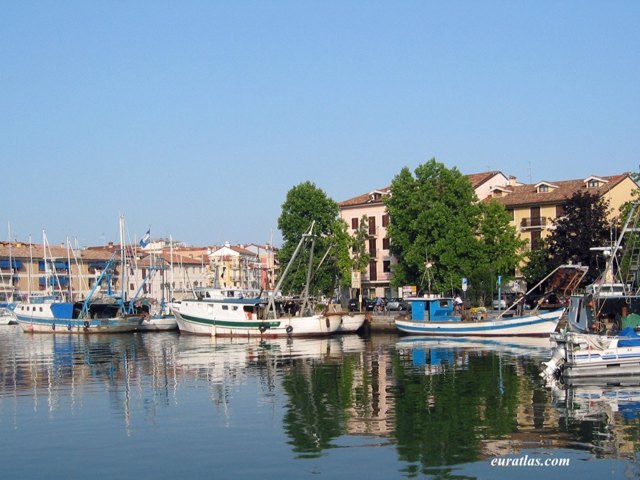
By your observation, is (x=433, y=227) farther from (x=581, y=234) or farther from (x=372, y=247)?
(x=372, y=247)

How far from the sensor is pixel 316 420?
2727cm

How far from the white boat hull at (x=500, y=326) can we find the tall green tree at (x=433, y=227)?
15.4 m

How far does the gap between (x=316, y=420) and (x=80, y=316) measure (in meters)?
62.1

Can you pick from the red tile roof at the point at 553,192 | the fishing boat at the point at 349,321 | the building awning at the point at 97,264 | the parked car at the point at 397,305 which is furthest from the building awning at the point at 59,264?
the fishing boat at the point at 349,321

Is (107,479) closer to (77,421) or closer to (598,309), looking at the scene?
(77,421)

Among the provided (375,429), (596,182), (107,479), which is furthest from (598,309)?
(596,182)

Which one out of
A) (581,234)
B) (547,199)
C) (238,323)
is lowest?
(238,323)

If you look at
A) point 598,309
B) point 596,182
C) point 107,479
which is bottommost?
point 107,479

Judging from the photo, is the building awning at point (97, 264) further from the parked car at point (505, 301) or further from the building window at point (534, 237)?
the parked car at point (505, 301)

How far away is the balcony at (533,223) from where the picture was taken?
295 feet

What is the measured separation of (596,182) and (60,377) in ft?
207

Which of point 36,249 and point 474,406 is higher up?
point 36,249

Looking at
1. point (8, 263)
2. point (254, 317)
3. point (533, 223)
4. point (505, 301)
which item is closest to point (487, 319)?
point (505, 301)

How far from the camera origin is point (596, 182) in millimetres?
90188
